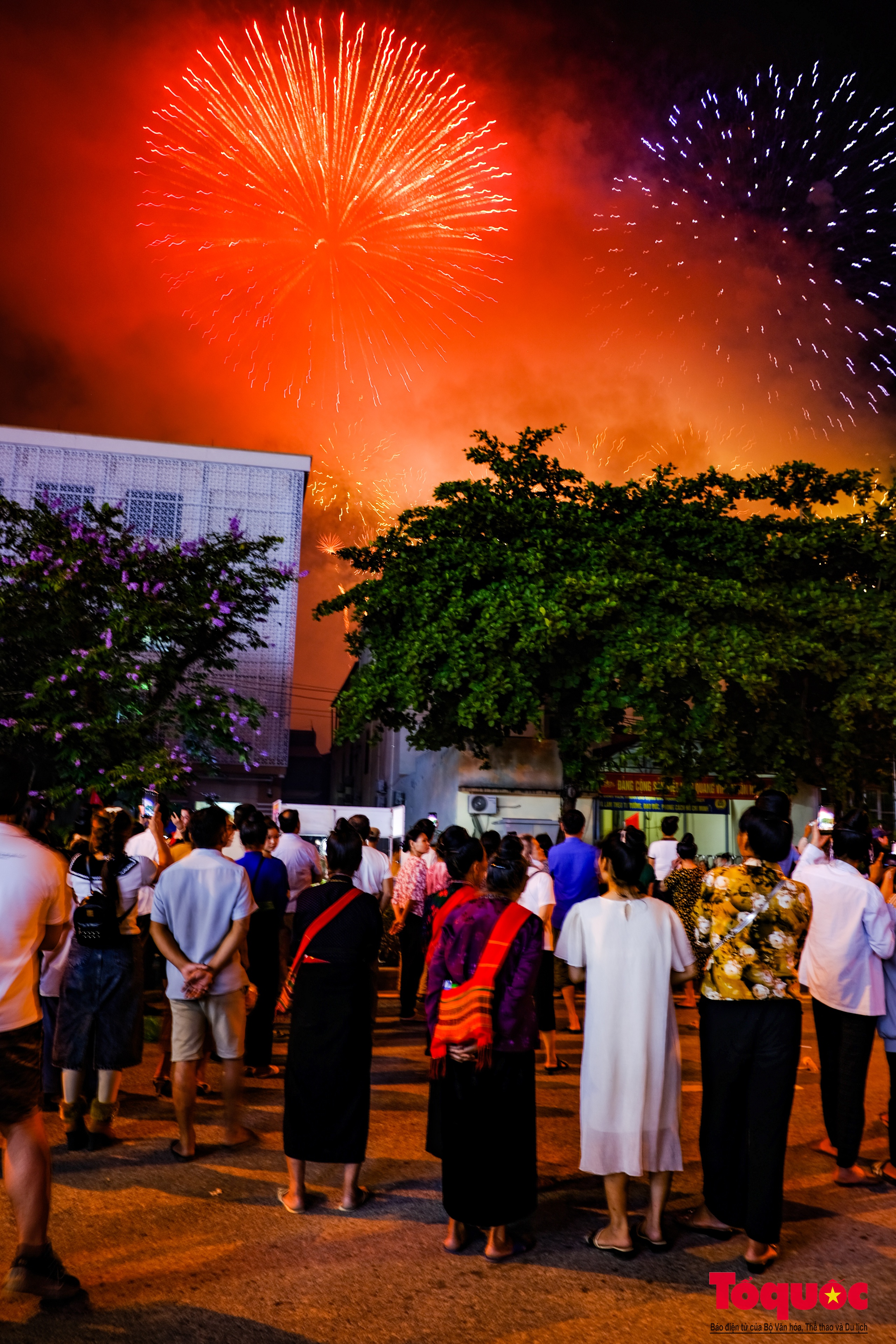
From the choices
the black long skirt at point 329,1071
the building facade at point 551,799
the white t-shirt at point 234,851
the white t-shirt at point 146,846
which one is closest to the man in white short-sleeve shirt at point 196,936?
the black long skirt at point 329,1071

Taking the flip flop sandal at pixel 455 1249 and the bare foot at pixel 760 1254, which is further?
the flip flop sandal at pixel 455 1249

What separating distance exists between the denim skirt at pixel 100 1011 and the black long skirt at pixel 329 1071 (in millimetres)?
1512

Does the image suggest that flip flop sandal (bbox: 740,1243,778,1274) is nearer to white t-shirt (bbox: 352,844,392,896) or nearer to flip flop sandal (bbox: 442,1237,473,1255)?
flip flop sandal (bbox: 442,1237,473,1255)

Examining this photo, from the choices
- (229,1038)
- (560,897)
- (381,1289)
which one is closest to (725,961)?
(381,1289)

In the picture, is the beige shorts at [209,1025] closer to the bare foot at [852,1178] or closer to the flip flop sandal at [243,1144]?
the flip flop sandal at [243,1144]

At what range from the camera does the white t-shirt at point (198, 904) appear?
547cm

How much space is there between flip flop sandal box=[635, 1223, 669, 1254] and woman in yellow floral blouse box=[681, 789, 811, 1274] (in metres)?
0.27

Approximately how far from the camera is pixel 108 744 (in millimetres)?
14203

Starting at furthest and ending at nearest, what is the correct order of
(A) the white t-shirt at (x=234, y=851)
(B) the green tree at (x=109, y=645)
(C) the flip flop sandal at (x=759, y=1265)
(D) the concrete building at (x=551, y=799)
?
(D) the concrete building at (x=551, y=799) < (B) the green tree at (x=109, y=645) < (A) the white t-shirt at (x=234, y=851) < (C) the flip flop sandal at (x=759, y=1265)

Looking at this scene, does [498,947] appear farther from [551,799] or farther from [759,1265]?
[551,799]

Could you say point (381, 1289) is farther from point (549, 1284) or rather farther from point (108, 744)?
Answer: point (108, 744)

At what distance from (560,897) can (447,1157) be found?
4.75m

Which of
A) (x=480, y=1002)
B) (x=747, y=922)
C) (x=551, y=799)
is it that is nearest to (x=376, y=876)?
(x=480, y=1002)

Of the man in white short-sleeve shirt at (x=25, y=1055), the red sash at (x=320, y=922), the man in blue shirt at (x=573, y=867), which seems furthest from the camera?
the man in blue shirt at (x=573, y=867)
